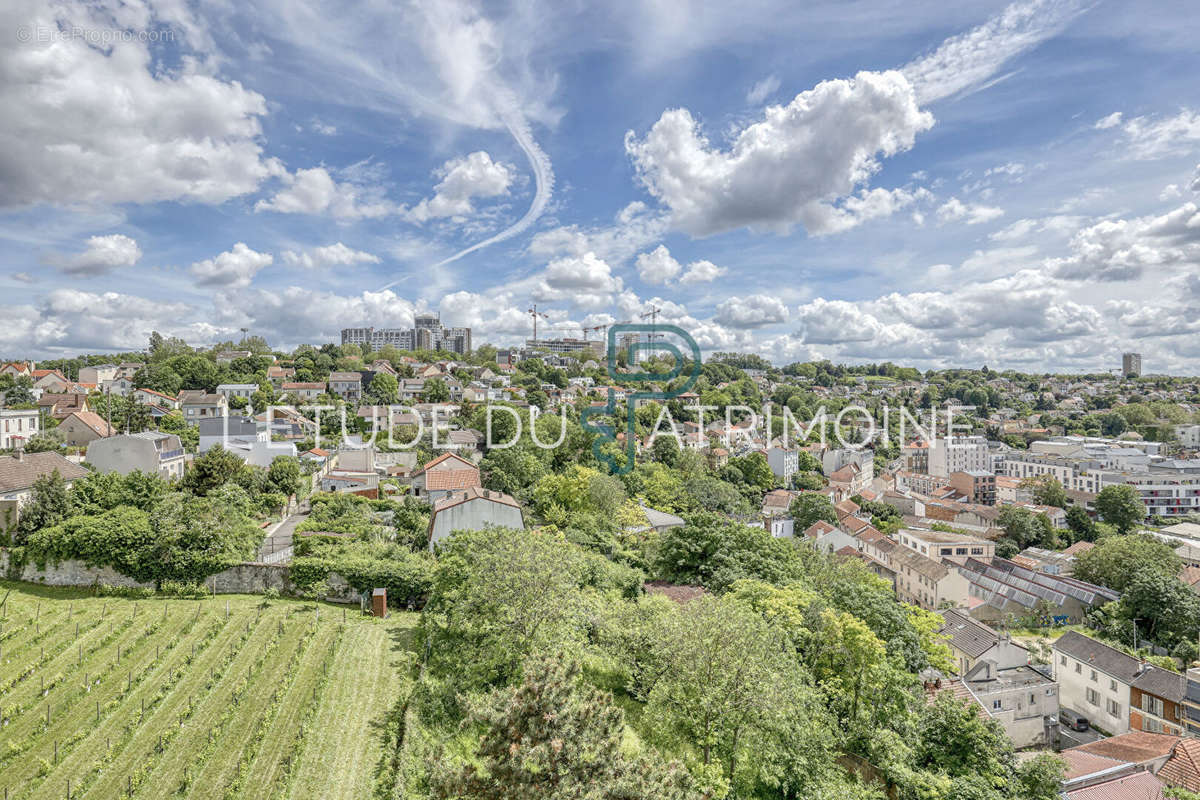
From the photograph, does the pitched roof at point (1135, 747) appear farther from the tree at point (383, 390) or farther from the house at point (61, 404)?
the house at point (61, 404)

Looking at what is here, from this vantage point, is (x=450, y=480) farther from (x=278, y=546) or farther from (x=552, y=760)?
(x=552, y=760)

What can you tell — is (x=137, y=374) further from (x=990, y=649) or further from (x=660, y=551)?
(x=990, y=649)

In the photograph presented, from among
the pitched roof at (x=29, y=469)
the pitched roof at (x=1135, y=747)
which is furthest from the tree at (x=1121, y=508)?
the pitched roof at (x=29, y=469)

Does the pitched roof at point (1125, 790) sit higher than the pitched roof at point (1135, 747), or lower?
higher

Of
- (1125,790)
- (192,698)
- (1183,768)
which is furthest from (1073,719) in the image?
(192,698)

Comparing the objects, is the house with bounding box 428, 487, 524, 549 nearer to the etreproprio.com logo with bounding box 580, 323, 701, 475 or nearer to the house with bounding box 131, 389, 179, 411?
the etreproprio.com logo with bounding box 580, 323, 701, 475
